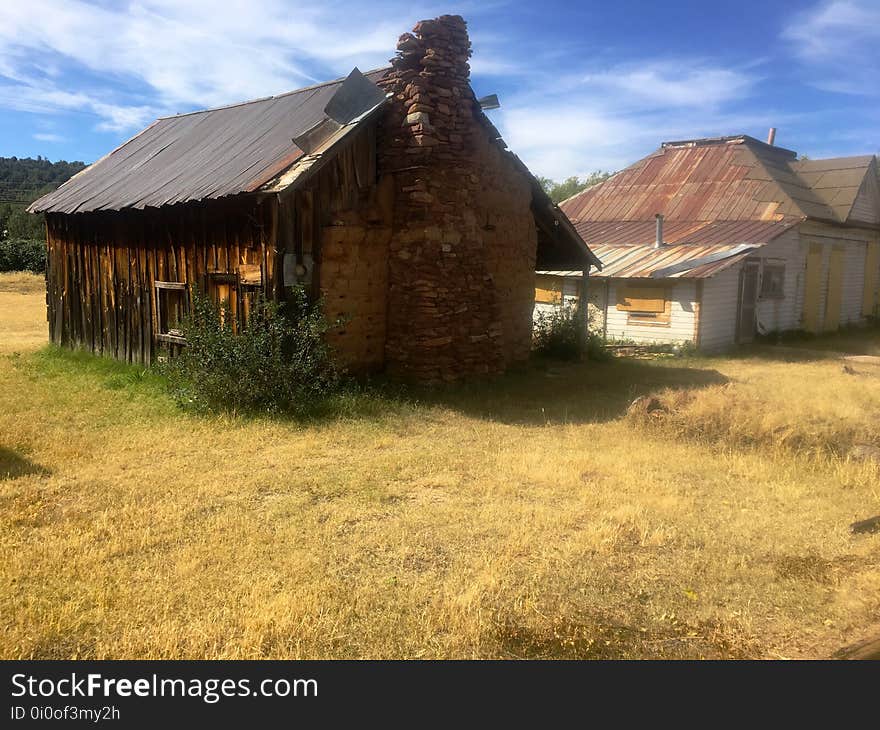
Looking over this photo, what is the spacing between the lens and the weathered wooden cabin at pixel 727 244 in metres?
18.5

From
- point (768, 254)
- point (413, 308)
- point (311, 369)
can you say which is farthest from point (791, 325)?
point (311, 369)

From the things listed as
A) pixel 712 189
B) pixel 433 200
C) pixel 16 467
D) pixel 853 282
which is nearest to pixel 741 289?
pixel 712 189

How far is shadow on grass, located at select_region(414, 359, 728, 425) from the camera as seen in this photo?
10.5 m

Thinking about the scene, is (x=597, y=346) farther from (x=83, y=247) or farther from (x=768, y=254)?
(x=83, y=247)

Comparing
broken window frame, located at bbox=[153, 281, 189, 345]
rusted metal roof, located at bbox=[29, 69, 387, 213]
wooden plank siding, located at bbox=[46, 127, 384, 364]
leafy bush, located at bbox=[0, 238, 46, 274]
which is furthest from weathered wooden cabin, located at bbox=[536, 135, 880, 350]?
leafy bush, located at bbox=[0, 238, 46, 274]

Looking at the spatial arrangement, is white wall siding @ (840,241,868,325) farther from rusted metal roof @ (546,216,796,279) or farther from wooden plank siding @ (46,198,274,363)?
wooden plank siding @ (46,198,274,363)

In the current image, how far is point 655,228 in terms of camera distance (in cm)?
2250

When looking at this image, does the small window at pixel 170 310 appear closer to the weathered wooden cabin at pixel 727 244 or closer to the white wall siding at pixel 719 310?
the weathered wooden cabin at pixel 727 244

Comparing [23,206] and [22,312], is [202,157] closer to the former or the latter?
[22,312]

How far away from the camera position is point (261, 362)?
962 centimetres

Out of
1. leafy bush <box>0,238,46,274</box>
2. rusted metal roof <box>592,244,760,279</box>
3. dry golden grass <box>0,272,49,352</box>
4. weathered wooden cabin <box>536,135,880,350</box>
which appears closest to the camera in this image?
rusted metal roof <box>592,244,760,279</box>

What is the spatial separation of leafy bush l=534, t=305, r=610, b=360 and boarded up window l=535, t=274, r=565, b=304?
4223 millimetres

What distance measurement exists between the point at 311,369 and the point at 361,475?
2937 millimetres

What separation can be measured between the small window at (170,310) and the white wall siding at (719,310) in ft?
39.7
